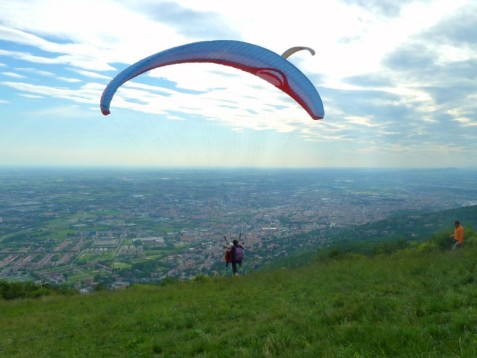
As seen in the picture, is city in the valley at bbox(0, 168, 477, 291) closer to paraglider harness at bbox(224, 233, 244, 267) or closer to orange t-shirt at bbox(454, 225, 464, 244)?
paraglider harness at bbox(224, 233, 244, 267)

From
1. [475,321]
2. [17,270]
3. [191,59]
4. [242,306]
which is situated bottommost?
[17,270]

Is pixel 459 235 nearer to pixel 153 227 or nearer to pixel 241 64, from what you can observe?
pixel 241 64

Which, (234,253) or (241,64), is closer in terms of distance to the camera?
(241,64)

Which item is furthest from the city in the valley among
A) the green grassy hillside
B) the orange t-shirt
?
the green grassy hillside

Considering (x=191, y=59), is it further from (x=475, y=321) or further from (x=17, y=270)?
(x=17, y=270)

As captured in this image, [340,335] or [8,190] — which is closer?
[340,335]

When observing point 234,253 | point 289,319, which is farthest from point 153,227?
point 289,319

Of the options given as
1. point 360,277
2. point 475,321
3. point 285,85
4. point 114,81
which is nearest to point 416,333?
point 475,321
